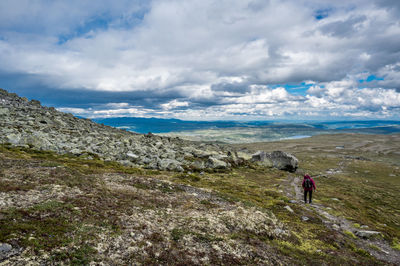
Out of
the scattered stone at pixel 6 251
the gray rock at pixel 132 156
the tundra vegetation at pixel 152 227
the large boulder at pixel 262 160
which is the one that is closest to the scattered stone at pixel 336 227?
the tundra vegetation at pixel 152 227

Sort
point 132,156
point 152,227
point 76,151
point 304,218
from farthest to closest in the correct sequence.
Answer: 1. point 132,156
2. point 76,151
3. point 304,218
4. point 152,227

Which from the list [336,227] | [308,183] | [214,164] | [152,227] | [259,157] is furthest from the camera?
[259,157]

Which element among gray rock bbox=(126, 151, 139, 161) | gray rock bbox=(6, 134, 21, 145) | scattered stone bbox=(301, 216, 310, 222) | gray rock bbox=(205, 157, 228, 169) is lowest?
scattered stone bbox=(301, 216, 310, 222)

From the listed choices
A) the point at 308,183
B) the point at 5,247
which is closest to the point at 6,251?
the point at 5,247

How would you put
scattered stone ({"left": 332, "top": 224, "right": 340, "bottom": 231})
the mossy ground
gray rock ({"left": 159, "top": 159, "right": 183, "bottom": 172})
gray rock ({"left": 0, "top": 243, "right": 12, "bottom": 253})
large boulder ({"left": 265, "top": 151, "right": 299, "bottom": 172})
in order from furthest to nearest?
1. large boulder ({"left": 265, "top": 151, "right": 299, "bottom": 172})
2. gray rock ({"left": 159, "top": 159, "right": 183, "bottom": 172})
3. scattered stone ({"left": 332, "top": 224, "right": 340, "bottom": 231})
4. the mossy ground
5. gray rock ({"left": 0, "top": 243, "right": 12, "bottom": 253})

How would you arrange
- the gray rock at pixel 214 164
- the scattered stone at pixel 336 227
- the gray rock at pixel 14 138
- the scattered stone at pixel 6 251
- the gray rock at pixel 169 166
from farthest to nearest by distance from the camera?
1. the gray rock at pixel 214 164
2. the gray rock at pixel 169 166
3. the gray rock at pixel 14 138
4. the scattered stone at pixel 336 227
5. the scattered stone at pixel 6 251

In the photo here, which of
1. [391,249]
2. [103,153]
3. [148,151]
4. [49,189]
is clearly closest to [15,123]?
[103,153]

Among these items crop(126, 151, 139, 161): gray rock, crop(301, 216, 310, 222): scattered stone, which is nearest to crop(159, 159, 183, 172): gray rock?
crop(126, 151, 139, 161): gray rock

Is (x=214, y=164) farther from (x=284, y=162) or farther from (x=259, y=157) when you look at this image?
(x=284, y=162)

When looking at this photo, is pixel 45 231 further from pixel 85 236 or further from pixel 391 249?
pixel 391 249

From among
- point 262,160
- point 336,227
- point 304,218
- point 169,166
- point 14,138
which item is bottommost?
point 262,160

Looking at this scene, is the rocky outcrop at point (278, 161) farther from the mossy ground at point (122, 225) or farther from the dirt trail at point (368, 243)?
the mossy ground at point (122, 225)

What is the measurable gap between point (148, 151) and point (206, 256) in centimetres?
4212

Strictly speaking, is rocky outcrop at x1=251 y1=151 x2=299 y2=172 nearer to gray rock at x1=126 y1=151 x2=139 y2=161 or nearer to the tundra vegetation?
the tundra vegetation
